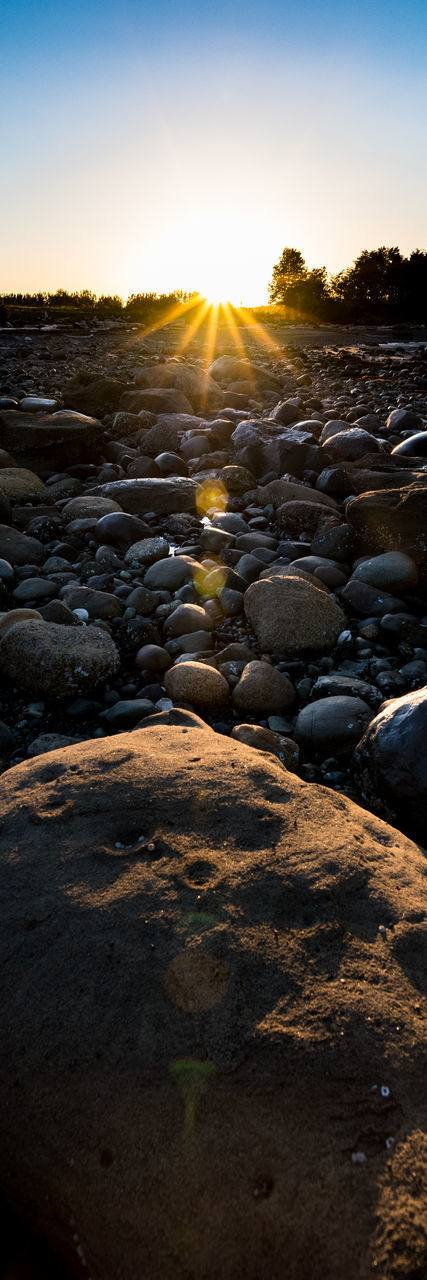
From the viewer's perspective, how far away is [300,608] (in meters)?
3.57

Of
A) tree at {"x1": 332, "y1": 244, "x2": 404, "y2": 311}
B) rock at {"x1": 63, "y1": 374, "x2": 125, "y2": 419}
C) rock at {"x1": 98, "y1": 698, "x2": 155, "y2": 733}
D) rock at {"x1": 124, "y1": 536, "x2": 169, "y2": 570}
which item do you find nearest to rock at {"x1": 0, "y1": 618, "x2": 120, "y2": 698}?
rock at {"x1": 98, "y1": 698, "x2": 155, "y2": 733}

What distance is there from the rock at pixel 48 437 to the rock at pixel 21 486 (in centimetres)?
56

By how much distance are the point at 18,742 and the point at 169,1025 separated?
1.94m

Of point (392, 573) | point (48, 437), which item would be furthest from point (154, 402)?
point (392, 573)

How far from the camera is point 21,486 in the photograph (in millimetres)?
6188

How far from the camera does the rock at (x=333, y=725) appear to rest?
2727mm

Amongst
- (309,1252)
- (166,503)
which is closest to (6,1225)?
(309,1252)

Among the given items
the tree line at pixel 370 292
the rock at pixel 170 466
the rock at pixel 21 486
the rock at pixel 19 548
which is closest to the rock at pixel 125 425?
the rock at pixel 170 466

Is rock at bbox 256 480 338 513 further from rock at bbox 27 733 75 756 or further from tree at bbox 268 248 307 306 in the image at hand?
tree at bbox 268 248 307 306

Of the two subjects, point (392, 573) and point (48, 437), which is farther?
point (48, 437)

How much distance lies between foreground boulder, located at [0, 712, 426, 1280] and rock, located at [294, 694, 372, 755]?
1061 mm

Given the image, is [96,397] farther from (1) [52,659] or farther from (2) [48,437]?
(1) [52,659]

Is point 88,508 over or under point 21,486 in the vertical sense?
under

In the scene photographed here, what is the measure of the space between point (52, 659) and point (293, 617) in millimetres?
1304
